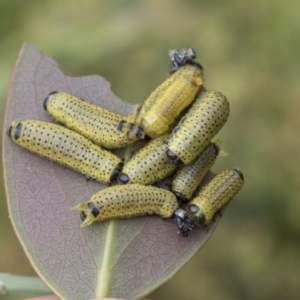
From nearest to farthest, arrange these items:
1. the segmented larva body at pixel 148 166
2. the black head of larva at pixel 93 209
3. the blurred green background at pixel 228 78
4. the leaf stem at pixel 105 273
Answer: the leaf stem at pixel 105 273 < the black head of larva at pixel 93 209 < the segmented larva body at pixel 148 166 < the blurred green background at pixel 228 78

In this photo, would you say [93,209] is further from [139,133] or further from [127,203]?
[139,133]

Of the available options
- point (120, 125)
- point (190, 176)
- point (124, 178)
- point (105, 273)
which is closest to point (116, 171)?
point (124, 178)

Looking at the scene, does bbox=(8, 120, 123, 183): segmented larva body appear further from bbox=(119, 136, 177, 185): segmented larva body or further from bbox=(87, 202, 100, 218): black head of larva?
bbox=(87, 202, 100, 218): black head of larva

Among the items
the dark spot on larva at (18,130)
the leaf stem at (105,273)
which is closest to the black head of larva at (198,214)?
the leaf stem at (105,273)

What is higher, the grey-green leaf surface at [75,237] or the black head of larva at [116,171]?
the black head of larva at [116,171]

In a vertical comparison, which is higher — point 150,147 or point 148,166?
point 150,147

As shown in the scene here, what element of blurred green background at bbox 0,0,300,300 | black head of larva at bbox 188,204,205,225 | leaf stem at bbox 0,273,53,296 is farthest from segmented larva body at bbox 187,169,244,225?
blurred green background at bbox 0,0,300,300

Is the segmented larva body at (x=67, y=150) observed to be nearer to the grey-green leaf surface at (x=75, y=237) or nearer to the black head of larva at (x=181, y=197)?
the grey-green leaf surface at (x=75, y=237)
